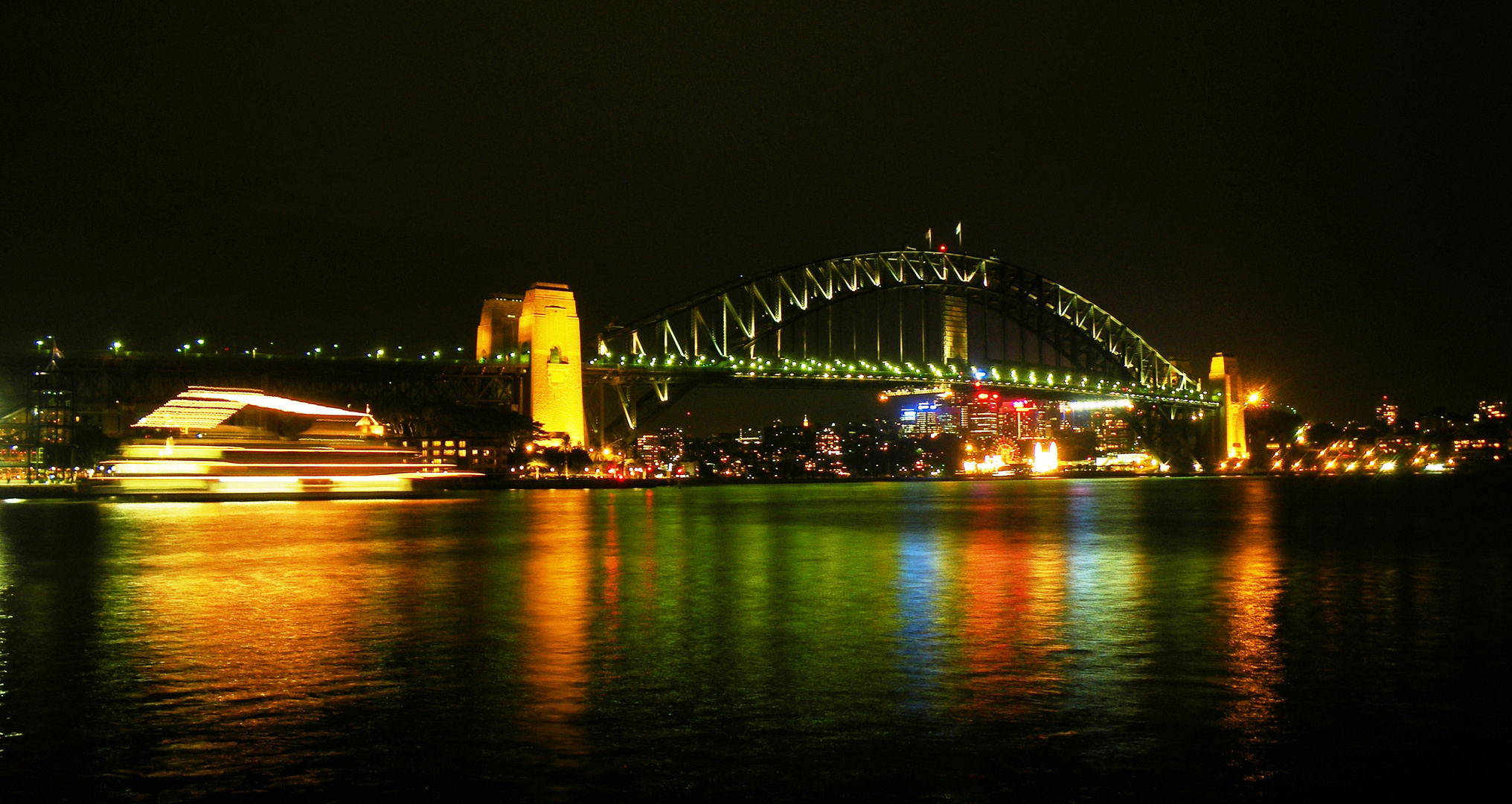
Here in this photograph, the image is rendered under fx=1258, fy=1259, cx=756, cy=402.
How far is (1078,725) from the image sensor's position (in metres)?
7.20

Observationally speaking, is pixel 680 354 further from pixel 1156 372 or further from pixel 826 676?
pixel 826 676

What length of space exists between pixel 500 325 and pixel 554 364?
9.79m

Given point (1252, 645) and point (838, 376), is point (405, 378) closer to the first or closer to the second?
point (838, 376)

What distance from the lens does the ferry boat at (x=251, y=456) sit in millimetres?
46781

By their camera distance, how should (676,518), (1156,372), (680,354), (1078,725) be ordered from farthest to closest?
(1156,372) < (680,354) < (676,518) < (1078,725)

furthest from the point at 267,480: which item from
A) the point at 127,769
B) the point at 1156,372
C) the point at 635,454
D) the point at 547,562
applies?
the point at 1156,372

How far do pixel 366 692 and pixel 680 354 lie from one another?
285 feet

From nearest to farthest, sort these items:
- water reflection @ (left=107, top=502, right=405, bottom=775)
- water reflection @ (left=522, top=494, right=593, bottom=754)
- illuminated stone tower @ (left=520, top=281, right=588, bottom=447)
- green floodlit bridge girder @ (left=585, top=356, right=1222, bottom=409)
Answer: water reflection @ (left=107, top=502, right=405, bottom=775), water reflection @ (left=522, top=494, right=593, bottom=754), illuminated stone tower @ (left=520, top=281, right=588, bottom=447), green floodlit bridge girder @ (left=585, top=356, right=1222, bottom=409)

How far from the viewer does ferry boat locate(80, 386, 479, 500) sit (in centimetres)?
4678

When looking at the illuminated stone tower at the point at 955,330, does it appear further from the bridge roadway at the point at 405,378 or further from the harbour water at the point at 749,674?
the harbour water at the point at 749,674

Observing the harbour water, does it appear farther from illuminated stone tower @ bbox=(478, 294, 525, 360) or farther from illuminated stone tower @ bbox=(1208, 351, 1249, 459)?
illuminated stone tower @ bbox=(1208, 351, 1249, 459)

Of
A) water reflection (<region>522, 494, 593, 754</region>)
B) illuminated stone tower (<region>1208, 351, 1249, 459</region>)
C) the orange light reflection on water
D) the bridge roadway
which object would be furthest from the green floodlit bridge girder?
the orange light reflection on water

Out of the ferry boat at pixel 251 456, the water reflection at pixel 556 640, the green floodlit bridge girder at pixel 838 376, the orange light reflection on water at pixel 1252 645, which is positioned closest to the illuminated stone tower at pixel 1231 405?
the green floodlit bridge girder at pixel 838 376

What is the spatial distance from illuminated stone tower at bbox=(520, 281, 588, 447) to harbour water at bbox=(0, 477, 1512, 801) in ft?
201
